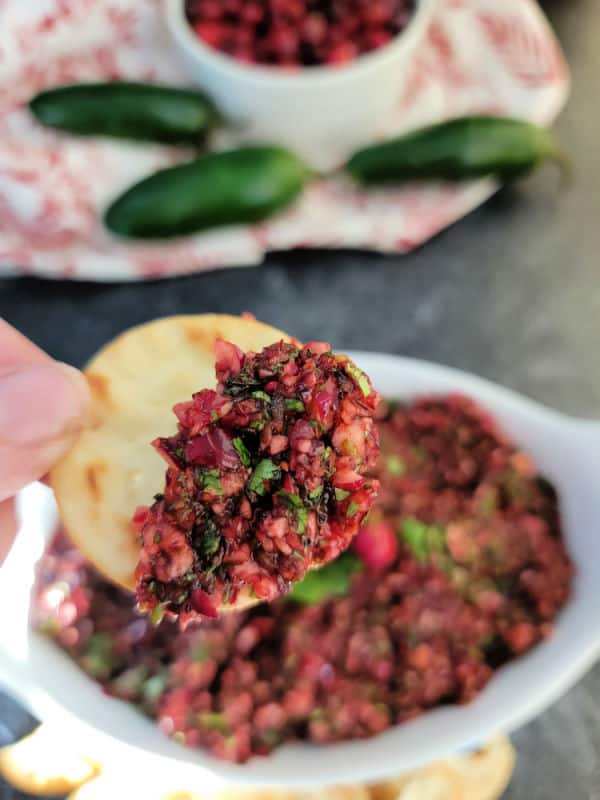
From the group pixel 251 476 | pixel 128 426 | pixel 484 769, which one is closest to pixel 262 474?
pixel 251 476

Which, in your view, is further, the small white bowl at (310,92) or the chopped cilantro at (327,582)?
the small white bowl at (310,92)

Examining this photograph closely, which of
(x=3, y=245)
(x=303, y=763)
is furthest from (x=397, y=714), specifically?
(x=3, y=245)

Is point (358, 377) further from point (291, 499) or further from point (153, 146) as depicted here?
point (153, 146)

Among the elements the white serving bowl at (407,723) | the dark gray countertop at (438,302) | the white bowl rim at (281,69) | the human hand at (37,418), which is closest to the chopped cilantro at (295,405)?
the human hand at (37,418)

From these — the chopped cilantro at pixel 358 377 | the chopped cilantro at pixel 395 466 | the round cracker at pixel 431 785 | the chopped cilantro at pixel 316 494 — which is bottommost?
the round cracker at pixel 431 785

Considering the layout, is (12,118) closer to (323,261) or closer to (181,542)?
(323,261)

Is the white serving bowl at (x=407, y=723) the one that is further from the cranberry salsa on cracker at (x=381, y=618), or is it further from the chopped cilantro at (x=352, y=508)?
the chopped cilantro at (x=352, y=508)

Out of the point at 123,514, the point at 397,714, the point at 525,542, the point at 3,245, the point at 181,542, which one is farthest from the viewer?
the point at 3,245
